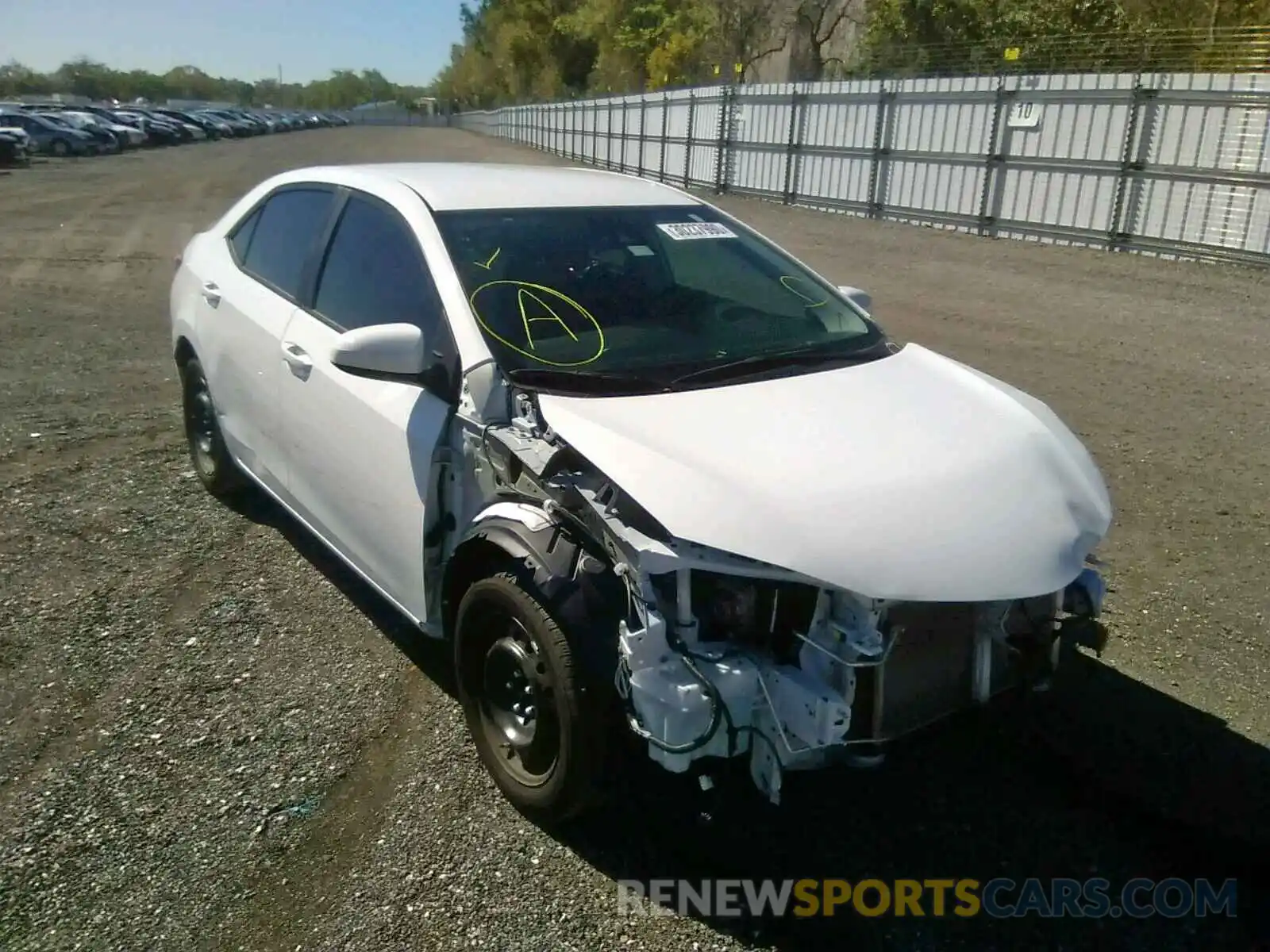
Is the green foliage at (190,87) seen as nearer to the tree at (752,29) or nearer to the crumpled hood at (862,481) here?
the tree at (752,29)

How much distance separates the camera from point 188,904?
107 inches

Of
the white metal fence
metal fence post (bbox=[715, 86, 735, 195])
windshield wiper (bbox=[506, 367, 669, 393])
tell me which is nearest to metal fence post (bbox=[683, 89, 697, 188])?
the white metal fence

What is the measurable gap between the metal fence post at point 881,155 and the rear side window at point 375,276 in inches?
626

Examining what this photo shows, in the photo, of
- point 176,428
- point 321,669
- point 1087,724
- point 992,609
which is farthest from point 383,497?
point 176,428

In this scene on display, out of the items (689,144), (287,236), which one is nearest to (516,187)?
(287,236)

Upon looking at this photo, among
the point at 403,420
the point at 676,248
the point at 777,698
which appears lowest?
the point at 777,698

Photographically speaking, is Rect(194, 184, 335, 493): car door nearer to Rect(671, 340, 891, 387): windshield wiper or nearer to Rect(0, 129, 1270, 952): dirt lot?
Rect(0, 129, 1270, 952): dirt lot

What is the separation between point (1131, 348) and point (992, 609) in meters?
7.44

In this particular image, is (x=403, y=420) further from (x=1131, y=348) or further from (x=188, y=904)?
(x=1131, y=348)

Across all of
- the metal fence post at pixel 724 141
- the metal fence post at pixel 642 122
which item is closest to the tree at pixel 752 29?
the metal fence post at pixel 642 122

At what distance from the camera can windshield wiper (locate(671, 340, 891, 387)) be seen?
3254 mm

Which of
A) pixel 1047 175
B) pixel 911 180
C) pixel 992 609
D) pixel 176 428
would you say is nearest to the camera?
pixel 992 609
